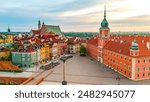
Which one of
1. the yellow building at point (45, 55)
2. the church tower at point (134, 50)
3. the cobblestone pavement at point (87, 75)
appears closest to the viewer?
the cobblestone pavement at point (87, 75)

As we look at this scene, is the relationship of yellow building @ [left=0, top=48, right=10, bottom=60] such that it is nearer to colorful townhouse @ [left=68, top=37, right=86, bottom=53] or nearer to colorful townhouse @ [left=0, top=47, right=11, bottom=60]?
colorful townhouse @ [left=0, top=47, right=11, bottom=60]

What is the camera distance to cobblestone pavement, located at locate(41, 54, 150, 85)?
398 centimetres

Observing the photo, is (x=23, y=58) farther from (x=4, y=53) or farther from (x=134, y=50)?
(x=134, y=50)

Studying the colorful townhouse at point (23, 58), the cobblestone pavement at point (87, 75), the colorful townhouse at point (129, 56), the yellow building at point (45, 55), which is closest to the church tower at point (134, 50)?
the colorful townhouse at point (129, 56)

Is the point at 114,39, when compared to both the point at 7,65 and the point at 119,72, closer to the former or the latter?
the point at 119,72

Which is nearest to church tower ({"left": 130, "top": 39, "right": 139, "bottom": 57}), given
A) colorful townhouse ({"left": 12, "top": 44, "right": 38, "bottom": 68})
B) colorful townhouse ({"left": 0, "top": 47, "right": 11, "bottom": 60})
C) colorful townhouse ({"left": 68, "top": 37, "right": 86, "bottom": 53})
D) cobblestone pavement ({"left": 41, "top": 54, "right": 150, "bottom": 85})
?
cobblestone pavement ({"left": 41, "top": 54, "right": 150, "bottom": 85})

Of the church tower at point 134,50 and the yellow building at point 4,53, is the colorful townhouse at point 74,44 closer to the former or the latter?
the church tower at point 134,50

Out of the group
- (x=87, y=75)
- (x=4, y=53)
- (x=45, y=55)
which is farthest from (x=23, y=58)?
(x=87, y=75)

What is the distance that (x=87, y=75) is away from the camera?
4434mm

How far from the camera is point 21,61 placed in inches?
162

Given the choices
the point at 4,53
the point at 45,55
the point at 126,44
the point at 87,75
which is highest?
the point at 126,44

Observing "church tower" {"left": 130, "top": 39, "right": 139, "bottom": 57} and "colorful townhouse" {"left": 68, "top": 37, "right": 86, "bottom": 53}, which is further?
"colorful townhouse" {"left": 68, "top": 37, "right": 86, "bottom": 53}

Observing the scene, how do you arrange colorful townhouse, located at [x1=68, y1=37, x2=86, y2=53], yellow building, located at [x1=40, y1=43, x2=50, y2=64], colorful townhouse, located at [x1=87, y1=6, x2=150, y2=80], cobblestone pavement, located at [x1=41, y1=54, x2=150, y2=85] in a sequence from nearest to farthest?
cobblestone pavement, located at [x1=41, y1=54, x2=150, y2=85] → colorful townhouse, located at [x1=87, y1=6, x2=150, y2=80] → yellow building, located at [x1=40, y1=43, x2=50, y2=64] → colorful townhouse, located at [x1=68, y1=37, x2=86, y2=53]

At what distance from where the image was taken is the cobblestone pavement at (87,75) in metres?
3.98
